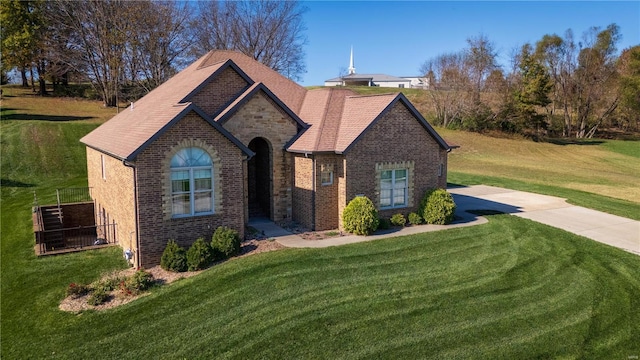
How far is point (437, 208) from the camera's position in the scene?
18625mm

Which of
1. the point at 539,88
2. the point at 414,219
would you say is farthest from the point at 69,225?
the point at 539,88

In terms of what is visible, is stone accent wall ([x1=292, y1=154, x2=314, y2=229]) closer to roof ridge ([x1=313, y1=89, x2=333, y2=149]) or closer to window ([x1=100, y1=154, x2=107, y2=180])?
roof ridge ([x1=313, y1=89, x2=333, y2=149])

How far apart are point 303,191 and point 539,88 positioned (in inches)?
2123

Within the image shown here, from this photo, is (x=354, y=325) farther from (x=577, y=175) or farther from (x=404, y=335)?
(x=577, y=175)

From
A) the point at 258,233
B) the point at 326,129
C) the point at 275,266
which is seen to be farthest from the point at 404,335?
the point at 326,129

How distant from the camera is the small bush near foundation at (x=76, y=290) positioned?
1240 centimetres

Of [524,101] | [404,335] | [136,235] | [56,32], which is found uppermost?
[56,32]

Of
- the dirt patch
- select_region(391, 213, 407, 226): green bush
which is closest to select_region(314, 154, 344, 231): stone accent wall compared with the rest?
select_region(391, 213, 407, 226): green bush

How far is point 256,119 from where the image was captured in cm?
1798

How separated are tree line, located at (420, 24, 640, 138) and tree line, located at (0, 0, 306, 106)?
21925mm

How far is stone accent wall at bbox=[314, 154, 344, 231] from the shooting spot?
17381mm

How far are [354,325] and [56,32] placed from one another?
2346 inches

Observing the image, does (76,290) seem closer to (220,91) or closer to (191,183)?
(191,183)

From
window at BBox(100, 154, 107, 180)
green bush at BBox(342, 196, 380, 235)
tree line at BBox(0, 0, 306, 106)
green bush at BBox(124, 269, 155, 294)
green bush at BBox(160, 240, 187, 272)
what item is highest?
tree line at BBox(0, 0, 306, 106)
